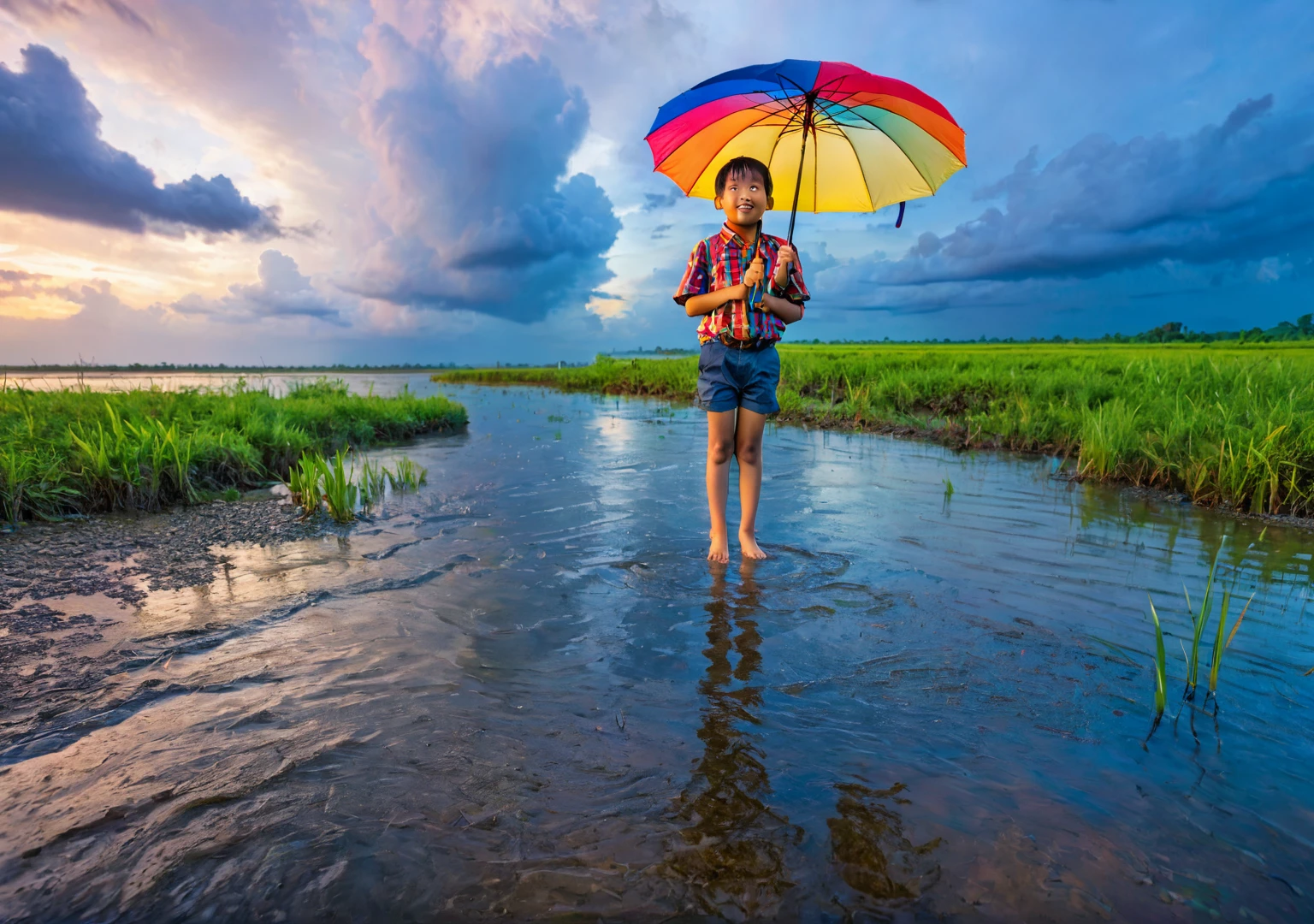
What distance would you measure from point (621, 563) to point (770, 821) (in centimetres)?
233

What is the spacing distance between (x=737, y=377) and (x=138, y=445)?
5631 millimetres

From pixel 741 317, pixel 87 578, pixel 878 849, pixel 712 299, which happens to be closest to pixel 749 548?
pixel 741 317

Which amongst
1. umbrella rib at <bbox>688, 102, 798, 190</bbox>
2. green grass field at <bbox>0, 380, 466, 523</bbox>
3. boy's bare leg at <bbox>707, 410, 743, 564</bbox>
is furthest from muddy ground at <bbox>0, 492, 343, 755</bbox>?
umbrella rib at <bbox>688, 102, 798, 190</bbox>

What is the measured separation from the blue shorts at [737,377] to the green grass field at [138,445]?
4950mm

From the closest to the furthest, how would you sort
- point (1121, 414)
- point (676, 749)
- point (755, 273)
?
point (676, 749), point (755, 273), point (1121, 414)

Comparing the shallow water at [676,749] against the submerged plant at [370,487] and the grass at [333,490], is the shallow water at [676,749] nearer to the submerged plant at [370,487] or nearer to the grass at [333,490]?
the grass at [333,490]

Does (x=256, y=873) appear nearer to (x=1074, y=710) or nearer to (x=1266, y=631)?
(x=1074, y=710)

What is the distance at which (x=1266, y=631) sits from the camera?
278 cm

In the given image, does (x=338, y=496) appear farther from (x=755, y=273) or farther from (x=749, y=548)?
(x=755, y=273)

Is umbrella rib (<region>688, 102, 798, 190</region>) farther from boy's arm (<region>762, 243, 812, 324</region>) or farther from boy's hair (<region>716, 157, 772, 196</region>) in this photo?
boy's arm (<region>762, 243, 812, 324</region>)

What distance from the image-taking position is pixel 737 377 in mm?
3846

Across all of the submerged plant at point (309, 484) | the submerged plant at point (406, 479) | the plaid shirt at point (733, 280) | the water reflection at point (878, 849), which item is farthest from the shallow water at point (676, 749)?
the submerged plant at point (406, 479)

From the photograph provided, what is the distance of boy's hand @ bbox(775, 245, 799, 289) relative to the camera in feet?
11.3

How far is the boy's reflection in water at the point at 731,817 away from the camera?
137 centimetres
